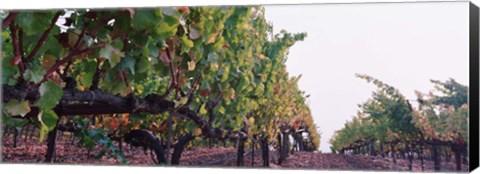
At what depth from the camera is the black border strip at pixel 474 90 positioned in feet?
12.3

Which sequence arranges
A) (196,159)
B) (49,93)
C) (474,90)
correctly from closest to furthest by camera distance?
(49,93)
(474,90)
(196,159)

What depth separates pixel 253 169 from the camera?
4.57 m

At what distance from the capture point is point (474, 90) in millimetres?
3752

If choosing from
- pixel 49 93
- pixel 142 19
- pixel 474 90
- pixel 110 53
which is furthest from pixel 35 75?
pixel 474 90

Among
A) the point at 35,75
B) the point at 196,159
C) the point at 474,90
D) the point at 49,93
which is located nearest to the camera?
the point at 35,75

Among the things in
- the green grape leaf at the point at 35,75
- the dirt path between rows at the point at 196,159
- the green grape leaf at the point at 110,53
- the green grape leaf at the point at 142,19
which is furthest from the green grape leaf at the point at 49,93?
the dirt path between rows at the point at 196,159

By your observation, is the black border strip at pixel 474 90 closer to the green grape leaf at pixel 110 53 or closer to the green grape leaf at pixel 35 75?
the green grape leaf at pixel 110 53

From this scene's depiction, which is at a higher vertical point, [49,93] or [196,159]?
[49,93]

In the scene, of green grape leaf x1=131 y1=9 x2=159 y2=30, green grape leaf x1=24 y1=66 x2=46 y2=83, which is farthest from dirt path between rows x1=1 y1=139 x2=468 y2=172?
green grape leaf x1=24 y1=66 x2=46 y2=83

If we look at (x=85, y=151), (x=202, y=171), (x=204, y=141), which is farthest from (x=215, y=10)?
(x=204, y=141)

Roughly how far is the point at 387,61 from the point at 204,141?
8.63 feet

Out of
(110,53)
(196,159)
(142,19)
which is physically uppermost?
(142,19)

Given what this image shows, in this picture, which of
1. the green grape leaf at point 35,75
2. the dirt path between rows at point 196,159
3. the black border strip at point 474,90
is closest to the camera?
the green grape leaf at point 35,75

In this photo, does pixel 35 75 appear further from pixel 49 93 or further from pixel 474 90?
pixel 474 90
